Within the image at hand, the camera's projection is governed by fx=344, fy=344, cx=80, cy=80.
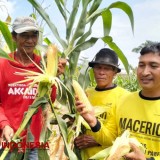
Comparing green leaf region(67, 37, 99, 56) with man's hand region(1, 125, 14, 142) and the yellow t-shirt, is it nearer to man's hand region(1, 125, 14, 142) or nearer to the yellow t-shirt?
the yellow t-shirt

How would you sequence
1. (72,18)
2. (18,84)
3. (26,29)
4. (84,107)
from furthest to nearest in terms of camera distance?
(18,84) < (26,29) < (72,18) < (84,107)

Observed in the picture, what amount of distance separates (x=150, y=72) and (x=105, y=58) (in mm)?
566

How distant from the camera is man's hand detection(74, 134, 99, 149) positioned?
1.90 meters

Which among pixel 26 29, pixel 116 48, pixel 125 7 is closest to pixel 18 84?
pixel 26 29

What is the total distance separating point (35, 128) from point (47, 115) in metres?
0.44

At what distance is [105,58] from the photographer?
2.00 metres

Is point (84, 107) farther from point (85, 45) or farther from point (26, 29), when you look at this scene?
point (26, 29)

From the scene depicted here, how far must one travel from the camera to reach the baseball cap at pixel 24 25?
72.6 inches

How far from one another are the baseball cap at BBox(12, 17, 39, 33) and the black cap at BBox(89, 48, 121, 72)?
0.39 m

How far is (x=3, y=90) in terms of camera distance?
199cm

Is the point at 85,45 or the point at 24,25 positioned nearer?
the point at 85,45

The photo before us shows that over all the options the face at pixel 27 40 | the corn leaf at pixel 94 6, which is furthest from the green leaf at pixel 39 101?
the corn leaf at pixel 94 6

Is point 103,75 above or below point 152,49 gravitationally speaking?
below

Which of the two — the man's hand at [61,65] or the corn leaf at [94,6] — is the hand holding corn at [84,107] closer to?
the man's hand at [61,65]
